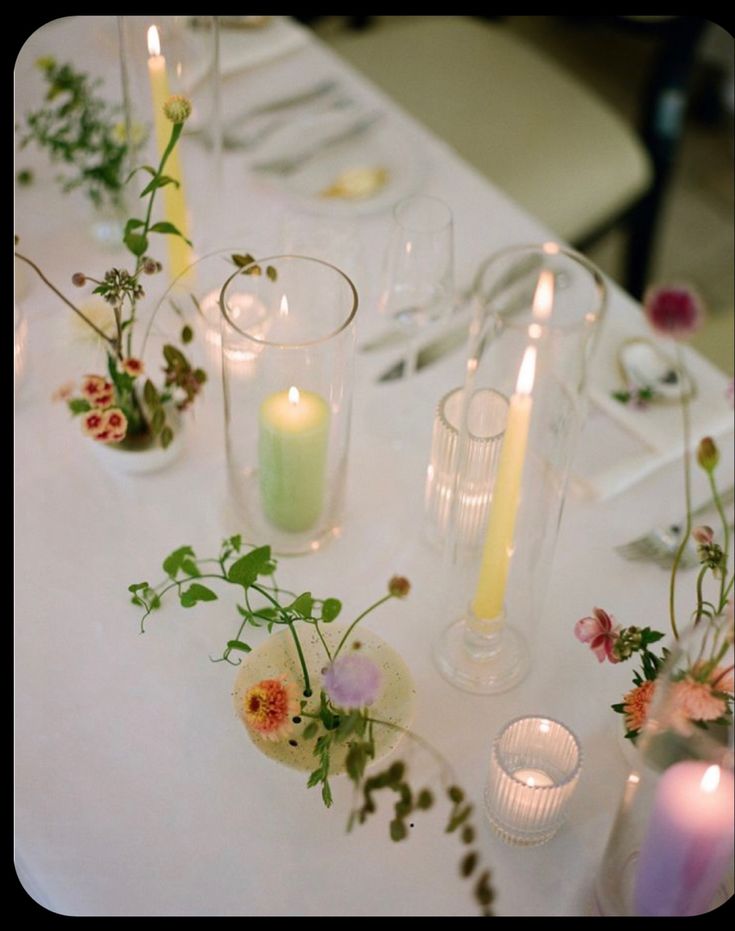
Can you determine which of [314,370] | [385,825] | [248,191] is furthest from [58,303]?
[385,825]

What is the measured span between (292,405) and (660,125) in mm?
1611

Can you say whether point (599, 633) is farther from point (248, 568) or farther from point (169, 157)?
point (169, 157)

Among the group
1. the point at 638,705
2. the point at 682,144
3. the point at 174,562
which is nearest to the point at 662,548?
the point at 638,705

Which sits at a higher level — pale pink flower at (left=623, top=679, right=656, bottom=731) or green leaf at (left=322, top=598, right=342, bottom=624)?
green leaf at (left=322, top=598, right=342, bottom=624)

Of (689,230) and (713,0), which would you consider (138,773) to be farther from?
(689,230)

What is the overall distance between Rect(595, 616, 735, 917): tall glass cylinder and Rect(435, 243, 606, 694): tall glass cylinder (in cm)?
21

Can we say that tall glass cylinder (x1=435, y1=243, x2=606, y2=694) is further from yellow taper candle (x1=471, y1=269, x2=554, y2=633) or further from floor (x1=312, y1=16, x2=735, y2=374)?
floor (x1=312, y1=16, x2=735, y2=374)

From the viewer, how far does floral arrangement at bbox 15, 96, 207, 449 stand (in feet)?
3.05

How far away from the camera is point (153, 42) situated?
1152mm

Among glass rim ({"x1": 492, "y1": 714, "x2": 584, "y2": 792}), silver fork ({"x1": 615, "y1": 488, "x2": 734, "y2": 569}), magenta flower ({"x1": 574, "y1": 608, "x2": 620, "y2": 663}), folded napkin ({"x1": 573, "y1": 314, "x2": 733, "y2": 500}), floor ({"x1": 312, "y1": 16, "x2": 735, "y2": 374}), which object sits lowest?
floor ({"x1": 312, "y1": 16, "x2": 735, "y2": 374})

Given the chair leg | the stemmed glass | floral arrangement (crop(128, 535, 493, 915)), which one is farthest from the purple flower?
the chair leg

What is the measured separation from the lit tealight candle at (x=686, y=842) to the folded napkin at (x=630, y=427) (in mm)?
420

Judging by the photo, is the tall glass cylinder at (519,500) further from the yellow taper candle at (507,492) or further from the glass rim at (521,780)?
the glass rim at (521,780)

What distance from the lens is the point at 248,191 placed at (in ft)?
4.58
